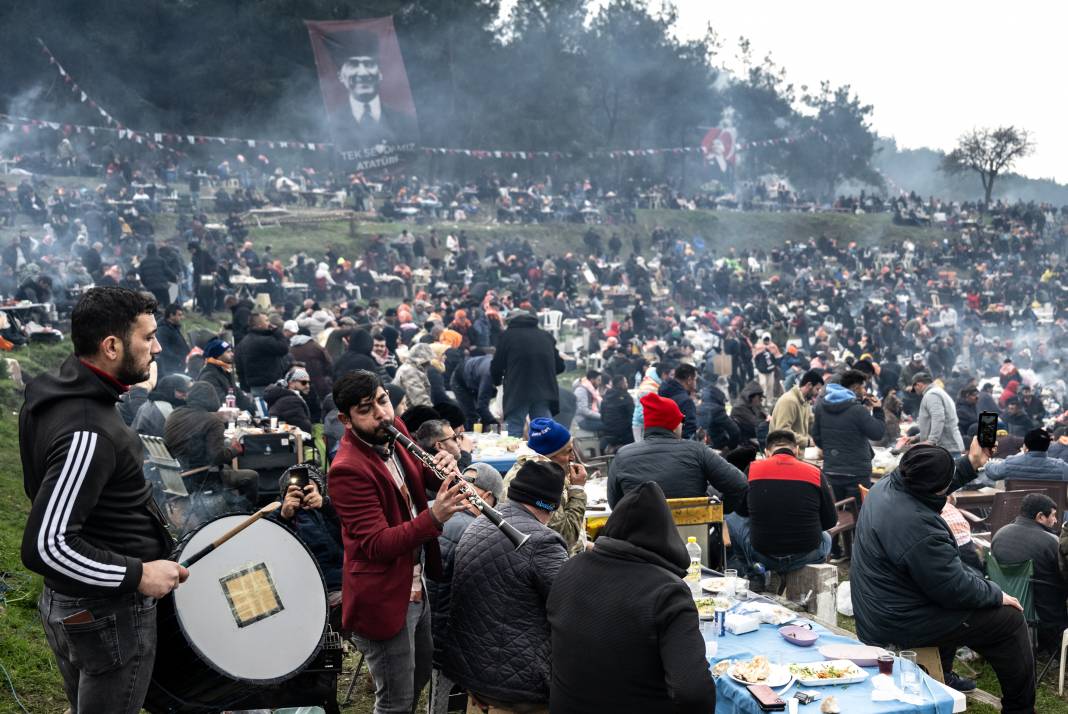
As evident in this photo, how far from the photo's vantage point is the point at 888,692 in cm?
367

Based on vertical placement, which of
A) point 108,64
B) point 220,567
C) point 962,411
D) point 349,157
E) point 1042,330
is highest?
point 108,64

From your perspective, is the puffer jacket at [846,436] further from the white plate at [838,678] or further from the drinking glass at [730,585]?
the white plate at [838,678]

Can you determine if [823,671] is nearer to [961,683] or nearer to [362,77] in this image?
[961,683]

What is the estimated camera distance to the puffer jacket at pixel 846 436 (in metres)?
8.11

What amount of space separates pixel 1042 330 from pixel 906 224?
2059cm

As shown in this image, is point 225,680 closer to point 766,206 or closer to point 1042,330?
point 1042,330

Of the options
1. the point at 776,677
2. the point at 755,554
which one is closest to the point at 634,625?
the point at 776,677

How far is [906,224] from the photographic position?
160 feet

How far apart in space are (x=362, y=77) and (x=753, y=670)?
1333 inches


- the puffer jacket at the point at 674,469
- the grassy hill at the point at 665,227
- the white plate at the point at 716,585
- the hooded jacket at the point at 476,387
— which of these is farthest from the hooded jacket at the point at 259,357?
the grassy hill at the point at 665,227

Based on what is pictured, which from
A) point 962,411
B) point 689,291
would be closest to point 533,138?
point 689,291

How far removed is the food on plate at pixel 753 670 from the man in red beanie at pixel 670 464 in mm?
1797

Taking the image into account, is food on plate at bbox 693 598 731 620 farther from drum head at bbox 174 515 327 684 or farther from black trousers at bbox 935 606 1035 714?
drum head at bbox 174 515 327 684

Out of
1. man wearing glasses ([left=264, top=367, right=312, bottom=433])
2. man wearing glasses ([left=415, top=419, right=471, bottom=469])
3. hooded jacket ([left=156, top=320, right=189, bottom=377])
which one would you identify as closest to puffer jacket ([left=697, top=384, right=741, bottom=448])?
man wearing glasses ([left=264, top=367, right=312, bottom=433])
